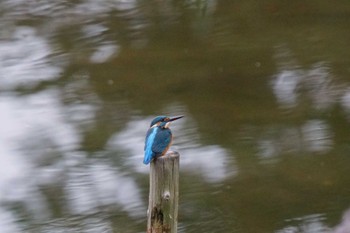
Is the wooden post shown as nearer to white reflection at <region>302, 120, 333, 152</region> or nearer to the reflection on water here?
the reflection on water

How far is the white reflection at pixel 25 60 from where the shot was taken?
9992mm

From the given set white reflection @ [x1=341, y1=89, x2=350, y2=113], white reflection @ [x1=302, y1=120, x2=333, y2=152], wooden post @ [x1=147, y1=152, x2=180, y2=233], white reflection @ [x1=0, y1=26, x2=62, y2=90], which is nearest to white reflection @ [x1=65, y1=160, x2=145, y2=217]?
white reflection @ [x1=302, y1=120, x2=333, y2=152]

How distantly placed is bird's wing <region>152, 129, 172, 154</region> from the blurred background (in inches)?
81.9

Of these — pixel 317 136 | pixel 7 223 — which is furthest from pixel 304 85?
pixel 7 223

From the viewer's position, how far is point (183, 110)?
8.91m

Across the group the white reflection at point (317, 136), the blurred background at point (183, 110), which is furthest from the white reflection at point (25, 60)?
the white reflection at point (317, 136)

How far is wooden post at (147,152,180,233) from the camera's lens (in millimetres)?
4059

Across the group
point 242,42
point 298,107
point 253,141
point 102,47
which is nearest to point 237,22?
point 242,42

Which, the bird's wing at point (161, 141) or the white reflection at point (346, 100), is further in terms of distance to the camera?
the white reflection at point (346, 100)

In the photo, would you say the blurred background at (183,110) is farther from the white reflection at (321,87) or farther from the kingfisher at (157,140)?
the kingfisher at (157,140)

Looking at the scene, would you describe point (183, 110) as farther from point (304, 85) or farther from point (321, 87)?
point (321, 87)

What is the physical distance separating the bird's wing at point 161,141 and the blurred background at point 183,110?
2.08 metres

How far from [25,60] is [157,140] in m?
6.22

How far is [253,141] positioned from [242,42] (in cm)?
274
